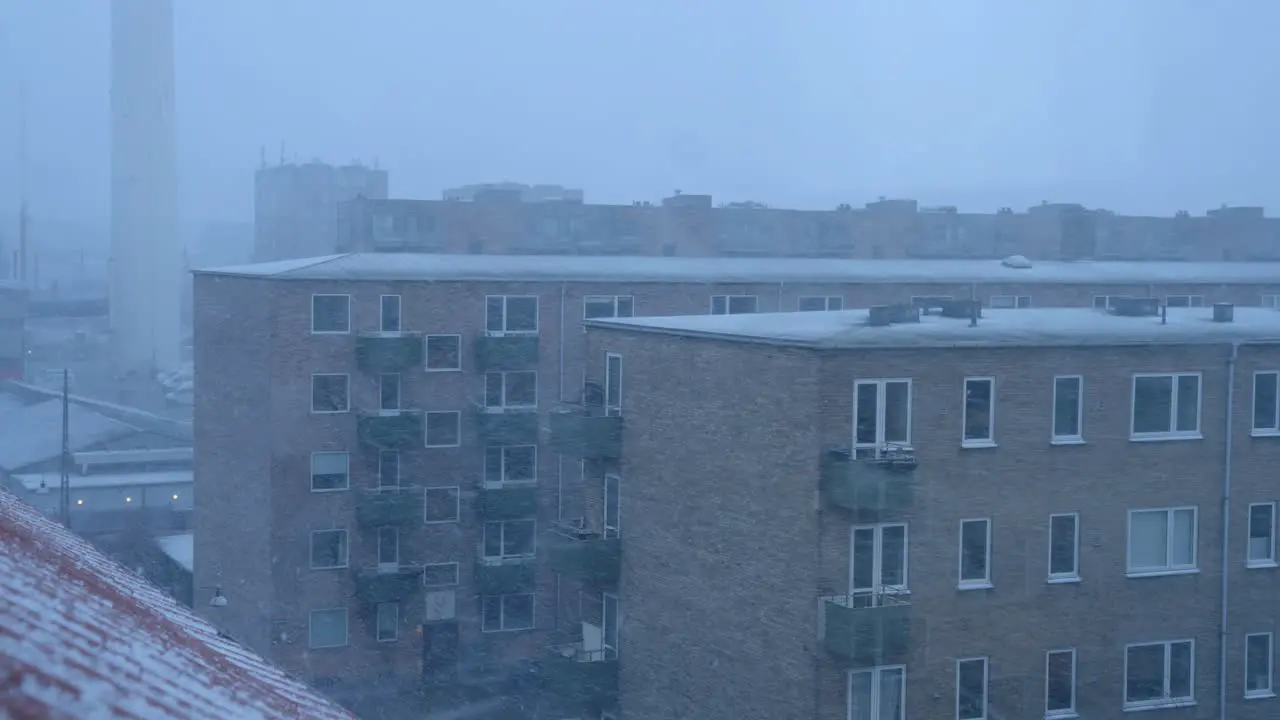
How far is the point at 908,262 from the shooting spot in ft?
90.7

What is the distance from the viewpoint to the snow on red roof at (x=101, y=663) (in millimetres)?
2729

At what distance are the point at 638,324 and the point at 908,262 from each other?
1367 centimetres

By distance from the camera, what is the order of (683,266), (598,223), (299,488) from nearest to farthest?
(299,488) < (683,266) < (598,223)

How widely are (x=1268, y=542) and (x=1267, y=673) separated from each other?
1301mm

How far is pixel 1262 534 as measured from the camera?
13570 mm

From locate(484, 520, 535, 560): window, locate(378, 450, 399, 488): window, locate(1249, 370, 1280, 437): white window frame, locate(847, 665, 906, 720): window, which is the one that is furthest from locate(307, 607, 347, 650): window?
locate(1249, 370, 1280, 437): white window frame

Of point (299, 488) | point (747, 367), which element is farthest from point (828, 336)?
point (299, 488)

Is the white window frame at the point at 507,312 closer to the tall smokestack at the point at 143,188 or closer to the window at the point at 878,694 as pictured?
the window at the point at 878,694

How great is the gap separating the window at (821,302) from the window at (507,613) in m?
6.76

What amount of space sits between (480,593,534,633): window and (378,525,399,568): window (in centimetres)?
161

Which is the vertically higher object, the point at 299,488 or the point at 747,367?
the point at 747,367

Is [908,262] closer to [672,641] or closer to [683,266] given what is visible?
[683,266]

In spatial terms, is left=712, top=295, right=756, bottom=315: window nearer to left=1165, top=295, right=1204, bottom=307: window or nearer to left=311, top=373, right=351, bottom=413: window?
left=311, top=373, right=351, bottom=413: window

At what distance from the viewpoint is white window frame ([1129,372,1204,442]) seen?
13.0 meters
